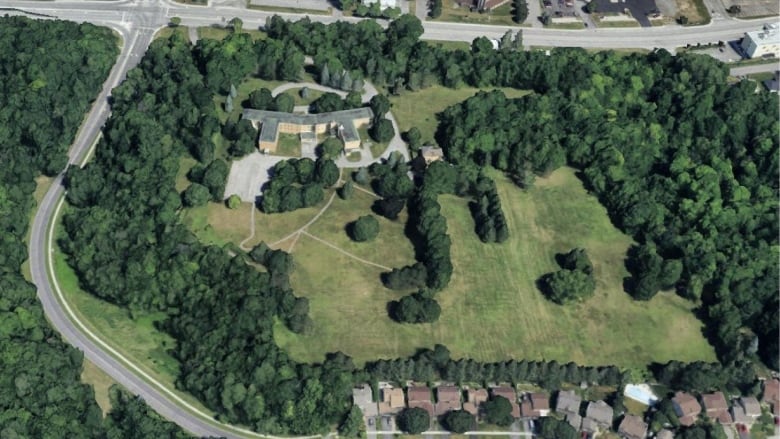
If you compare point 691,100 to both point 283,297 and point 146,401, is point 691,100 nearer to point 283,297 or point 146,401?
point 283,297

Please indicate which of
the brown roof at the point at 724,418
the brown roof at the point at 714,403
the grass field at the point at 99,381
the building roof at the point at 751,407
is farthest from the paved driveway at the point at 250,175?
the building roof at the point at 751,407

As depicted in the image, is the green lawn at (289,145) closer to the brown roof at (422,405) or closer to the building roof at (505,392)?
the brown roof at (422,405)

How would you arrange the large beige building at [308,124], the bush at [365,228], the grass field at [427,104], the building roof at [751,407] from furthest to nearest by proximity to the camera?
the grass field at [427,104] → the large beige building at [308,124] → the bush at [365,228] → the building roof at [751,407]

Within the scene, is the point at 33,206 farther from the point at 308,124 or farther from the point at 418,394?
the point at 418,394

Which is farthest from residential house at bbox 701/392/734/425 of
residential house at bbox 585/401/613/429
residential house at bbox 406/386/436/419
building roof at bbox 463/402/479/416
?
residential house at bbox 406/386/436/419

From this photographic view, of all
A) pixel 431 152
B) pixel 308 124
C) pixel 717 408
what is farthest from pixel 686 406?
pixel 308 124

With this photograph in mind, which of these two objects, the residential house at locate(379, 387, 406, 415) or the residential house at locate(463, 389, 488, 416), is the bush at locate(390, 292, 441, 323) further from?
the residential house at locate(463, 389, 488, 416)
